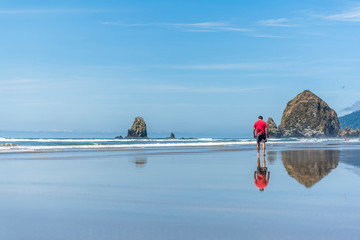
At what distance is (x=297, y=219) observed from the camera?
18.0 ft

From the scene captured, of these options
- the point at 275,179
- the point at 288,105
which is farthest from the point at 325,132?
the point at 275,179

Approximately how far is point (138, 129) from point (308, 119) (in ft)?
241

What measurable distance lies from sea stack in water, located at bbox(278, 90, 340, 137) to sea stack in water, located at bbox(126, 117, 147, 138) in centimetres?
6137

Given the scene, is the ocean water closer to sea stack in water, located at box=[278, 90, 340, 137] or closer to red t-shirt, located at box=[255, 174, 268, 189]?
red t-shirt, located at box=[255, 174, 268, 189]

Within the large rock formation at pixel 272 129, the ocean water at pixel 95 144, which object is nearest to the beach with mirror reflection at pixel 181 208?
the ocean water at pixel 95 144

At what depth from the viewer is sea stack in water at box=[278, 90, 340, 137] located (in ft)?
529

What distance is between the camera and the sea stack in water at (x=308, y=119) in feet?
529

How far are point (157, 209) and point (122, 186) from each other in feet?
9.82

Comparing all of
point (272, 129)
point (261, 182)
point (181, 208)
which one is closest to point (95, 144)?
point (261, 182)

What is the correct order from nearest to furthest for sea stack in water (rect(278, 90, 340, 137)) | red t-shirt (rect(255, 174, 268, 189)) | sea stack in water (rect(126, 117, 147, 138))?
1. red t-shirt (rect(255, 174, 268, 189))
2. sea stack in water (rect(126, 117, 147, 138))
3. sea stack in water (rect(278, 90, 340, 137))

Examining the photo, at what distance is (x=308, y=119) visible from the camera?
163500mm

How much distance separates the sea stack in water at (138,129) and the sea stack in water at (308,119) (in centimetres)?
6137

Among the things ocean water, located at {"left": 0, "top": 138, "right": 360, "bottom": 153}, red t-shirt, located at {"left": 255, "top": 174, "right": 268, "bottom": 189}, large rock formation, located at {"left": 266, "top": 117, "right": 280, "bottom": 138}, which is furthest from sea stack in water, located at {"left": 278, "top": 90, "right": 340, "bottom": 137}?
red t-shirt, located at {"left": 255, "top": 174, "right": 268, "bottom": 189}

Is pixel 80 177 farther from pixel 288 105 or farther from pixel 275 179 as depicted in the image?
pixel 288 105
